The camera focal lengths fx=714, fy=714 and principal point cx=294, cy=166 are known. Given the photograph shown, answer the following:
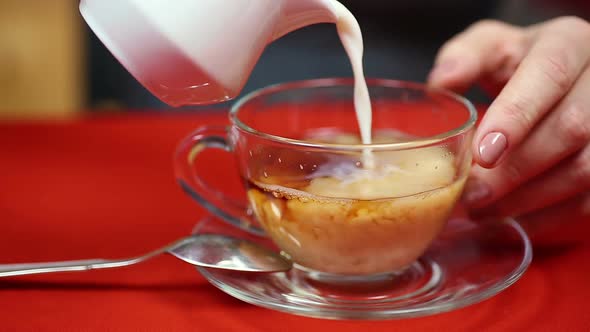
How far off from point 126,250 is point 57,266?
0.11m

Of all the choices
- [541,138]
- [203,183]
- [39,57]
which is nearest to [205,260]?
[203,183]

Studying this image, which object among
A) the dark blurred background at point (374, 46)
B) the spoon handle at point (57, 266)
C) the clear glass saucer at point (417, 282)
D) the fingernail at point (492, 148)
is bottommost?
the dark blurred background at point (374, 46)

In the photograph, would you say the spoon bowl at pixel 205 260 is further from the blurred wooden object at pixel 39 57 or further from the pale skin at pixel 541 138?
the blurred wooden object at pixel 39 57

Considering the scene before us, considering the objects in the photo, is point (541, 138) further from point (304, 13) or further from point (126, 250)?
point (126, 250)

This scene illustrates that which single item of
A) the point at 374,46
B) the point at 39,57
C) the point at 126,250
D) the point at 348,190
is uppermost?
the point at 348,190

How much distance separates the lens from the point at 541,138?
75 cm

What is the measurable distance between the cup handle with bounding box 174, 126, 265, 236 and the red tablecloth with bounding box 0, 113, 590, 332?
0.07m

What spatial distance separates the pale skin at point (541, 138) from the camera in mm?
713

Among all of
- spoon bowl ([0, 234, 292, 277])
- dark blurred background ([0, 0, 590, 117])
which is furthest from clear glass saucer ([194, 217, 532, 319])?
dark blurred background ([0, 0, 590, 117])

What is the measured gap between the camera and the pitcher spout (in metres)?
0.65

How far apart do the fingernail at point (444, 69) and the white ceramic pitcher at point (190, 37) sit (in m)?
0.32

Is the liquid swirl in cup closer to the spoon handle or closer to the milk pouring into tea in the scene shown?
the milk pouring into tea

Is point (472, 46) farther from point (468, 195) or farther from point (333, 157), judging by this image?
point (333, 157)

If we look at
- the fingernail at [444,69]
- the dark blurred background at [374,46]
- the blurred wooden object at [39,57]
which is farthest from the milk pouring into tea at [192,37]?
the blurred wooden object at [39,57]
